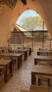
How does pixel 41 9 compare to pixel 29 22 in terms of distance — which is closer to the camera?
pixel 41 9

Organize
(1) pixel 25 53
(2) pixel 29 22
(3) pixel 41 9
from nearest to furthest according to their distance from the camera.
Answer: (1) pixel 25 53
(3) pixel 41 9
(2) pixel 29 22

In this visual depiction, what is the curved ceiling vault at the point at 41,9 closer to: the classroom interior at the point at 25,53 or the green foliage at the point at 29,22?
the classroom interior at the point at 25,53

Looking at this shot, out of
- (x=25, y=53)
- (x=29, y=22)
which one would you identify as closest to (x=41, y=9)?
(x=25, y=53)

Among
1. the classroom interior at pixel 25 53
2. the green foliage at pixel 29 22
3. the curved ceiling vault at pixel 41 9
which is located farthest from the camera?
the green foliage at pixel 29 22

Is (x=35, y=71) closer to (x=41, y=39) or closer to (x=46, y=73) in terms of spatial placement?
(x=46, y=73)

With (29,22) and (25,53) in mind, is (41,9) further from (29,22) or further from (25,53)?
(29,22)

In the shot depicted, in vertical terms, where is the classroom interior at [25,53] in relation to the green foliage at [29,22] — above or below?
below

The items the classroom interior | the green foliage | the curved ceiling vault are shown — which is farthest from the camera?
the green foliage

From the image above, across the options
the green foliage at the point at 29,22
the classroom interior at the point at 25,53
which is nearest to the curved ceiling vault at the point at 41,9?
the classroom interior at the point at 25,53

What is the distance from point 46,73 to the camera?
7.11 feet

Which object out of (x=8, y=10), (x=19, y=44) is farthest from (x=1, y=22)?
(x=19, y=44)

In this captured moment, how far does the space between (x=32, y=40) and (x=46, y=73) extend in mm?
7638

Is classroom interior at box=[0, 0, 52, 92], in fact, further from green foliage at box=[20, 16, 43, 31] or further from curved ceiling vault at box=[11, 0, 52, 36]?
green foliage at box=[20, 16, 43, 31]

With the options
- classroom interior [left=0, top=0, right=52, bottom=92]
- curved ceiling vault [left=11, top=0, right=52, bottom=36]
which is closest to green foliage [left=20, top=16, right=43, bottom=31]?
classroom interior [left=0, top=0, right=52, bottom=92]
